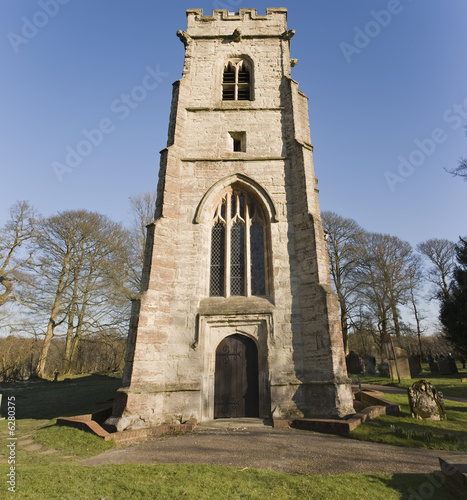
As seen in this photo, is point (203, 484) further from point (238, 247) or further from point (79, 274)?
point (79, 274)

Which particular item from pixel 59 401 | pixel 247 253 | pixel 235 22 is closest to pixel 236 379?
pixel 247 253

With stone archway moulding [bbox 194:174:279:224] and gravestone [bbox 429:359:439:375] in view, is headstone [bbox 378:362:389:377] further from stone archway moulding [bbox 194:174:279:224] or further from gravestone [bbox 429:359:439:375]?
stone archway moulding [bbox 194:174:279:224]

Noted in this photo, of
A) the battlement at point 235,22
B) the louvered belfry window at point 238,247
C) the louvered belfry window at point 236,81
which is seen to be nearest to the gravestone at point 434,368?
the louvered belfry window at point 238,247

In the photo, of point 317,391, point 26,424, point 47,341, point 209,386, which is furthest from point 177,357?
point 47,341

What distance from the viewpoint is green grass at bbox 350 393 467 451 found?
6.04 metres

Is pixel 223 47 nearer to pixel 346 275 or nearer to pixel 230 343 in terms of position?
pixel 230 343

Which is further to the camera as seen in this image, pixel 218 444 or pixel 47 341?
pixel 47 341

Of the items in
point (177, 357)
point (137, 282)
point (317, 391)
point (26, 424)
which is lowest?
point (26, 424)

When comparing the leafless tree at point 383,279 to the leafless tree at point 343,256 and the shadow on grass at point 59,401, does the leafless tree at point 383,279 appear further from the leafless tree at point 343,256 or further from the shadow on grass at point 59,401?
the shadow on grass at point 59,401

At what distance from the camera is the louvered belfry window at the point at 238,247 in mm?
10367

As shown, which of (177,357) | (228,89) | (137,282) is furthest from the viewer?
(137,282)

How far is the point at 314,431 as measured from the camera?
7516 mm

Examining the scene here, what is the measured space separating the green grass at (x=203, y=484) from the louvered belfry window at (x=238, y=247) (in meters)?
6.01

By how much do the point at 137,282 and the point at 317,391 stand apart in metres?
15.1
